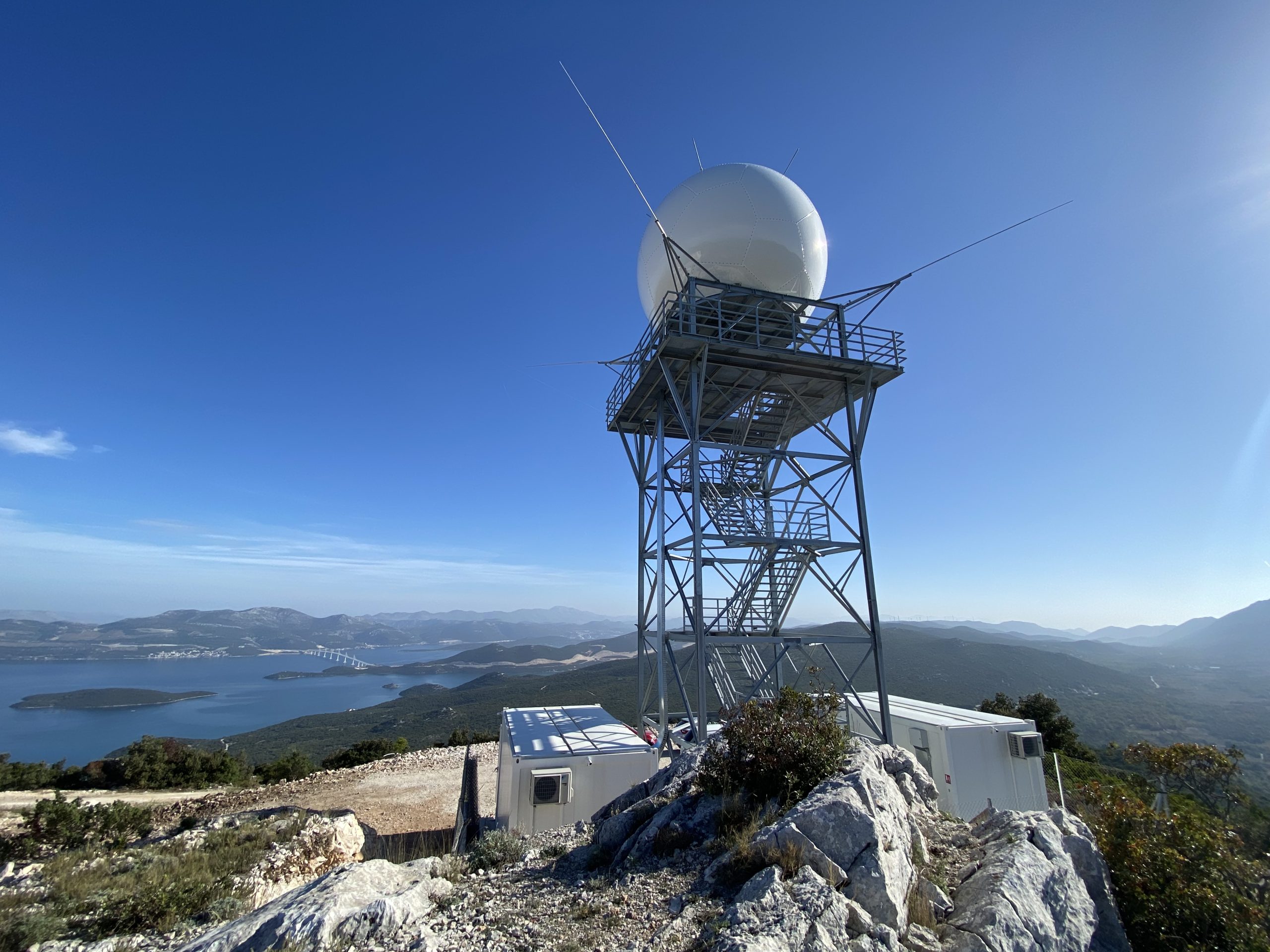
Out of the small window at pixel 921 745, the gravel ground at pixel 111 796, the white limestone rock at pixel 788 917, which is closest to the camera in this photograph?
the white limestone rock at pixel 788 917

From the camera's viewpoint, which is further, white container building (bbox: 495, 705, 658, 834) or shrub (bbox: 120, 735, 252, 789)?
shrub (bbox: 120, 735, 252, 789)

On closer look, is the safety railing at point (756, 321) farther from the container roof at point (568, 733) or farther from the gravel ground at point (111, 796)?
the gravel ground at point (111, 796)

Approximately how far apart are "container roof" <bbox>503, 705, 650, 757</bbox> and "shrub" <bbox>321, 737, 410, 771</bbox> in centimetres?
888

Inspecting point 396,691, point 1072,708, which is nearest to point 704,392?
point 1072,708

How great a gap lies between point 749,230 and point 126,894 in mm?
15973

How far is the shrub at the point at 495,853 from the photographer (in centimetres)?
678

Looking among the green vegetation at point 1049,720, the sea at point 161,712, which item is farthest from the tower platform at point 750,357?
the sea at point 161,712

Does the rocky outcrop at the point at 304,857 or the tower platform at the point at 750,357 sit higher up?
the tower platform at the point at 750,357

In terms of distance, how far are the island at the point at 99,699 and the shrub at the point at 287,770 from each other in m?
162

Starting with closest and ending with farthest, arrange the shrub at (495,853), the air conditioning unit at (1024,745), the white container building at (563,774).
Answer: the shrub at (495,853) → the white container building at (563,774) → the air conditioning unit at (1024,745)

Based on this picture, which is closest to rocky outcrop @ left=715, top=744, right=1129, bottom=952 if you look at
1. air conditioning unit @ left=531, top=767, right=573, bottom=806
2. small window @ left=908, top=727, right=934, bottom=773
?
air conditioning unit @ left=531, top=767, right=573, bottom=806

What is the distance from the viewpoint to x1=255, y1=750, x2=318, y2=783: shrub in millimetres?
19859

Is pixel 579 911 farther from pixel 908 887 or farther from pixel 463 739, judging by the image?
pixel 463 739

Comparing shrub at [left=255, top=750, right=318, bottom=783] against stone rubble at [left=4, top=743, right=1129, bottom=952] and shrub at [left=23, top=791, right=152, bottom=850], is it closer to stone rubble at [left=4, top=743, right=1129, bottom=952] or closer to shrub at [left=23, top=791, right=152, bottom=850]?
shrub at [left=23, top=791, right=152, bottom=850]
